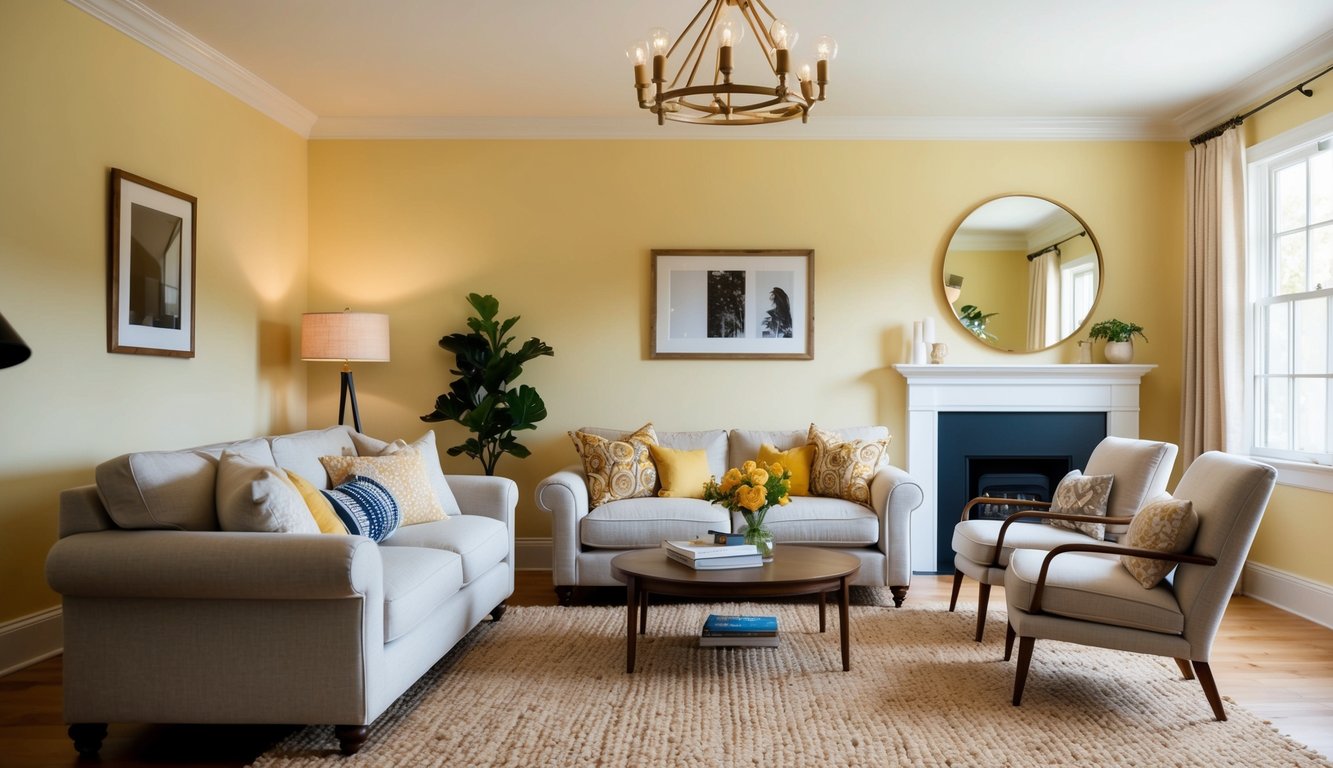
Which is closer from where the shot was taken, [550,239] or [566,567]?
[566,567]

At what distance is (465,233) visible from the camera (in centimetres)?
580

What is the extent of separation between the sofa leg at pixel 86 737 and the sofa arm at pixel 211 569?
0.44 meters

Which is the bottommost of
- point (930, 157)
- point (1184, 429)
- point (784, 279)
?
point (1184, 429)

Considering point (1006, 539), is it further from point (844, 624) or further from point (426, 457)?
point (426, 457)

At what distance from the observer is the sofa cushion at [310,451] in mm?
3680

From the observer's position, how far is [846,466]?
5.01 m

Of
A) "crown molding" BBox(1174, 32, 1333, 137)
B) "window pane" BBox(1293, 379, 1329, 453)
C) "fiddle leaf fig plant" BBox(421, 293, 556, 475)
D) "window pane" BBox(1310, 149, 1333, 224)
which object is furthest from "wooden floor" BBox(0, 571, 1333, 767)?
"crown molding" BBox(1174, 32, 1333, 137)

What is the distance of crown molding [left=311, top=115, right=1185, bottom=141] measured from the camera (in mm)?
5691

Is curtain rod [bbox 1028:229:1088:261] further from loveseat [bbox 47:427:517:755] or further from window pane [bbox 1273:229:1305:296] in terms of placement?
loveseat [bbox 47:427:517:755]

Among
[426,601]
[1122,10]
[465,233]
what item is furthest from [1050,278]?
[426,601]

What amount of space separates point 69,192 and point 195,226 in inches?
32.6

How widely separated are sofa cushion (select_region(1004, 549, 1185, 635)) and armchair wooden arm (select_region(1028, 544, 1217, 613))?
0.07 feet

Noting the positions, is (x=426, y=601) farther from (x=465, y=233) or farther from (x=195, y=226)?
(x=465, y=233)

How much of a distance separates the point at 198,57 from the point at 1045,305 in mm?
5016
